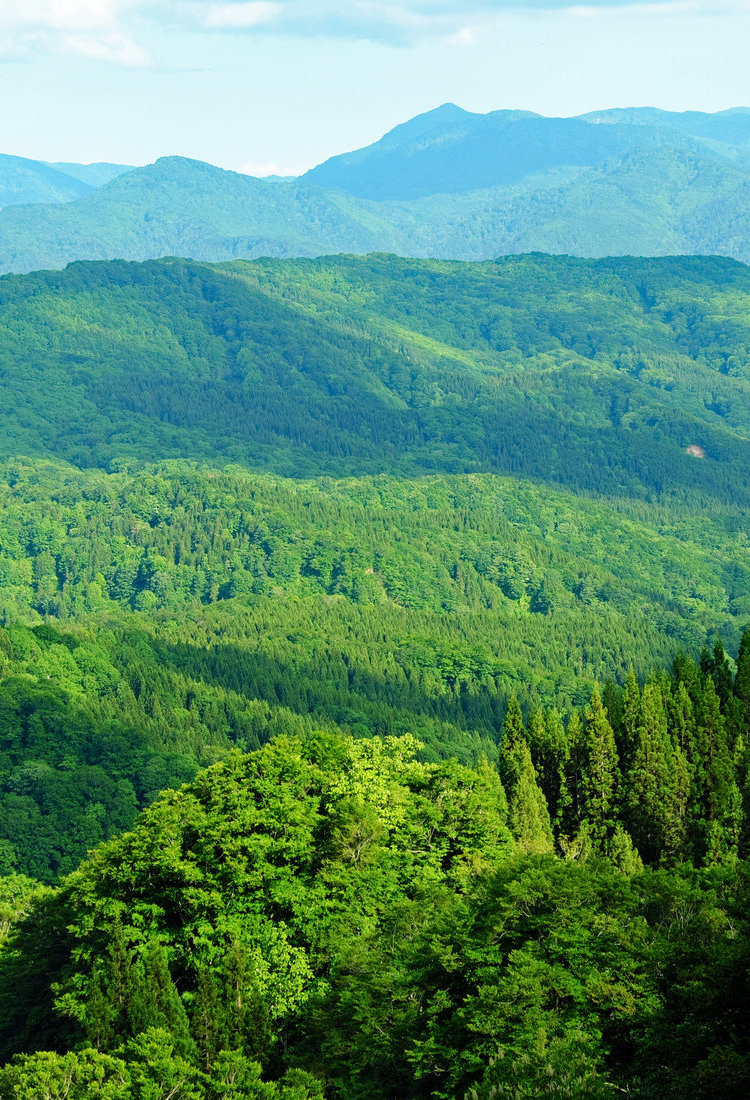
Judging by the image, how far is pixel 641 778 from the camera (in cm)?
9900

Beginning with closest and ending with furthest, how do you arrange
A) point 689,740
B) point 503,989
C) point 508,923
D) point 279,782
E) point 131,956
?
point 503,989 < point 508,923 < point 131,956 < point 279,782 < point 689,740

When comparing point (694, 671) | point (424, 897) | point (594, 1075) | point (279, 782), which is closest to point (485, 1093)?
point (594, 1075)

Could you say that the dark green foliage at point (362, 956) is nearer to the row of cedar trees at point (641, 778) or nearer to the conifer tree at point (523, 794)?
the conifer tree at point (523, 794)

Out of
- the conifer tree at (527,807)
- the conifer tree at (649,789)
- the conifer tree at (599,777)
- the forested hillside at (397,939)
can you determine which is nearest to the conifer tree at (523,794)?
the conifer tree at (527,807)

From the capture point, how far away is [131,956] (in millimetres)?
71812

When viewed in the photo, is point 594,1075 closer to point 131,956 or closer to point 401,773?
point 131,956

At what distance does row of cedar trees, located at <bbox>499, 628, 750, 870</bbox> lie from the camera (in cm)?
9569

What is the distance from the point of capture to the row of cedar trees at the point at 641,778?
95688 mm

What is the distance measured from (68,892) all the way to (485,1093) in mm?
39016

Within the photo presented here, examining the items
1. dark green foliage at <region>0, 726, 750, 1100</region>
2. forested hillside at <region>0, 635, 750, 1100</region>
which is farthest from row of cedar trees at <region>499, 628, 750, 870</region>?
dark green foliage at <region>0, 726, 750, 1100</region>

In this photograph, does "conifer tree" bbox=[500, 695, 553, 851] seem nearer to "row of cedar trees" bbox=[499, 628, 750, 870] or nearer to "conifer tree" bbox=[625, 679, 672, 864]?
"row of cedar trees" bbox=[499, 628, 750, 870]

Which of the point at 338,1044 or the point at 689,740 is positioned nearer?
the point at 338,1044

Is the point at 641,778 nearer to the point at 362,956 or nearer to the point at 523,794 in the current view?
the point at 523,794

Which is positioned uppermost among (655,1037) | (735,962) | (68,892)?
(735,962)
